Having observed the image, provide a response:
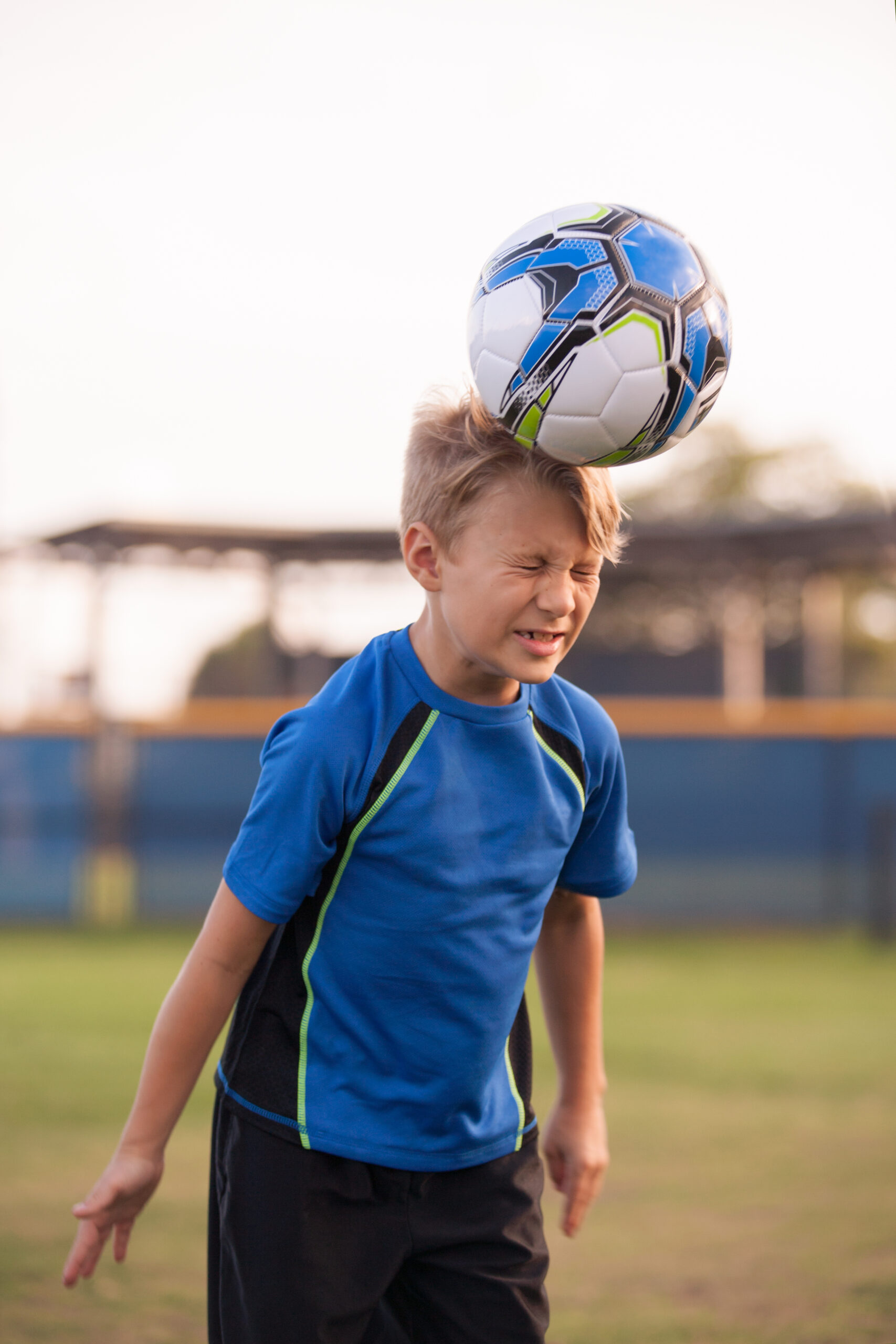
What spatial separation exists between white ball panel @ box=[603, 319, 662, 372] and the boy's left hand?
1.21 m

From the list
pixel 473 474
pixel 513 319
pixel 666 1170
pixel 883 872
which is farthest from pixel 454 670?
pixel 883 872

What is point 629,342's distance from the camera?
1615 millimetres

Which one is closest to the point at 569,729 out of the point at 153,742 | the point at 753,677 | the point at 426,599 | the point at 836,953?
the point at 426,599

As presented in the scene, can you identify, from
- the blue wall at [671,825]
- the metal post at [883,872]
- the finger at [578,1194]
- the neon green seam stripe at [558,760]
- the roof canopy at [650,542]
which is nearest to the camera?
the neon green seam stripe at [558,760]

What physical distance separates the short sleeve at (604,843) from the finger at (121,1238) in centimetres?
82

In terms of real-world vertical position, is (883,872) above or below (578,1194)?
below

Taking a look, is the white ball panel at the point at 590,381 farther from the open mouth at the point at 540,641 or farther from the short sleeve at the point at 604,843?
the short sleeve at the point at 604,843

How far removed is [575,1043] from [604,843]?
14.3 inches

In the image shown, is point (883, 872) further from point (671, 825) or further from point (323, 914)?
point (323, 914)

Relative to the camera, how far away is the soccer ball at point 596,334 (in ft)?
5.31

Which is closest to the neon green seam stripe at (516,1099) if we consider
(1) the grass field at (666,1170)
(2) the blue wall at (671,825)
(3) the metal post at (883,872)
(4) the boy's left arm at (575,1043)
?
(4) the boy's left arm at (575,1043)

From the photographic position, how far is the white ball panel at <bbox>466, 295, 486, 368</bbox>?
1.70 metres

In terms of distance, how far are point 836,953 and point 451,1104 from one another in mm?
7656

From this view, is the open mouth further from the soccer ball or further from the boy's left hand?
the boy's left hand
